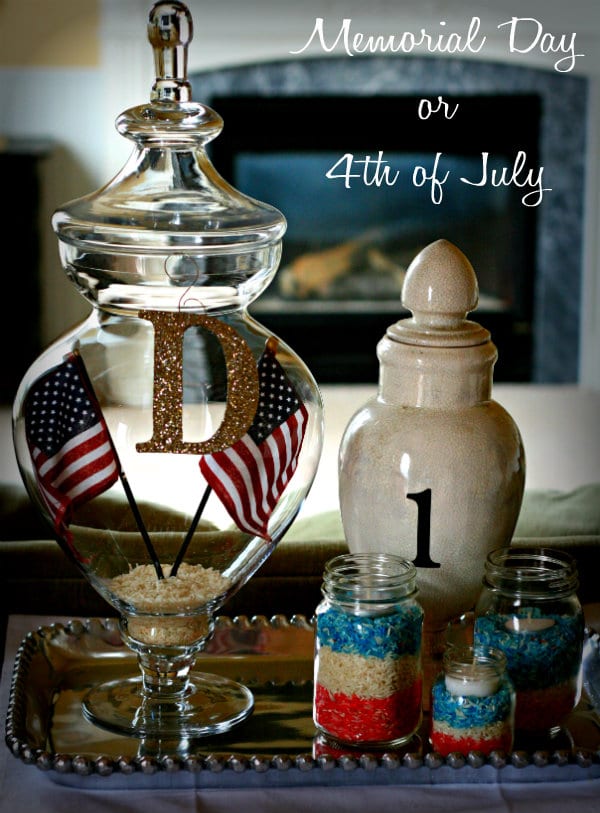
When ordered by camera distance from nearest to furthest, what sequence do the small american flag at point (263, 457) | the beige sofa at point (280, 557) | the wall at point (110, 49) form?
the small american flag at point (263, 457) → the beige sofa at point (280, 557) → the wall at point (110, 49)

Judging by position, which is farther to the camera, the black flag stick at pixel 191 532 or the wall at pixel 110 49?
the wall at pixel 110 49

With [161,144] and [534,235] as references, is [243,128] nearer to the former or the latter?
[534,235]

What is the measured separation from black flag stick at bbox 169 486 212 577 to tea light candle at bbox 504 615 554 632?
0.23 meters

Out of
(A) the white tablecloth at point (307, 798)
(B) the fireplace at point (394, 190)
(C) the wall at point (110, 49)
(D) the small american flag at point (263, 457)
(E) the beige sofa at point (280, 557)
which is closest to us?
(A) the white tablecloth at point (307, 798)

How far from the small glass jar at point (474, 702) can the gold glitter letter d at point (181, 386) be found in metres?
0.22

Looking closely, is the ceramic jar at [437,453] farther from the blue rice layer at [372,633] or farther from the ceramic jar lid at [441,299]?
the blue rice layer at [372,633]

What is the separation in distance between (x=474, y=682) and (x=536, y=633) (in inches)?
3.2

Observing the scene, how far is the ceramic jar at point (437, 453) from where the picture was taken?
883mm

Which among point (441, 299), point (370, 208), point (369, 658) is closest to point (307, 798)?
point (369, 658)

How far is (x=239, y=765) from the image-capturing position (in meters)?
0.76

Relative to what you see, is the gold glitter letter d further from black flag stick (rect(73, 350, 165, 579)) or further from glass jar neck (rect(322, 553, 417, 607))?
glass jar neck (rect(322, 553, 417, 607))

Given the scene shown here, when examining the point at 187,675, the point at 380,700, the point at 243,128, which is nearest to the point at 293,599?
the point at 187,675

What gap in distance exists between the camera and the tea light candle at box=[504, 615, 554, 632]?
2.68ft

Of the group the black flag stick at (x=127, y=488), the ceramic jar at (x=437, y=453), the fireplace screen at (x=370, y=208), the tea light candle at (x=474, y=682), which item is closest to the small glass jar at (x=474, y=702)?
the tea light candle at (x=474, y=682)
